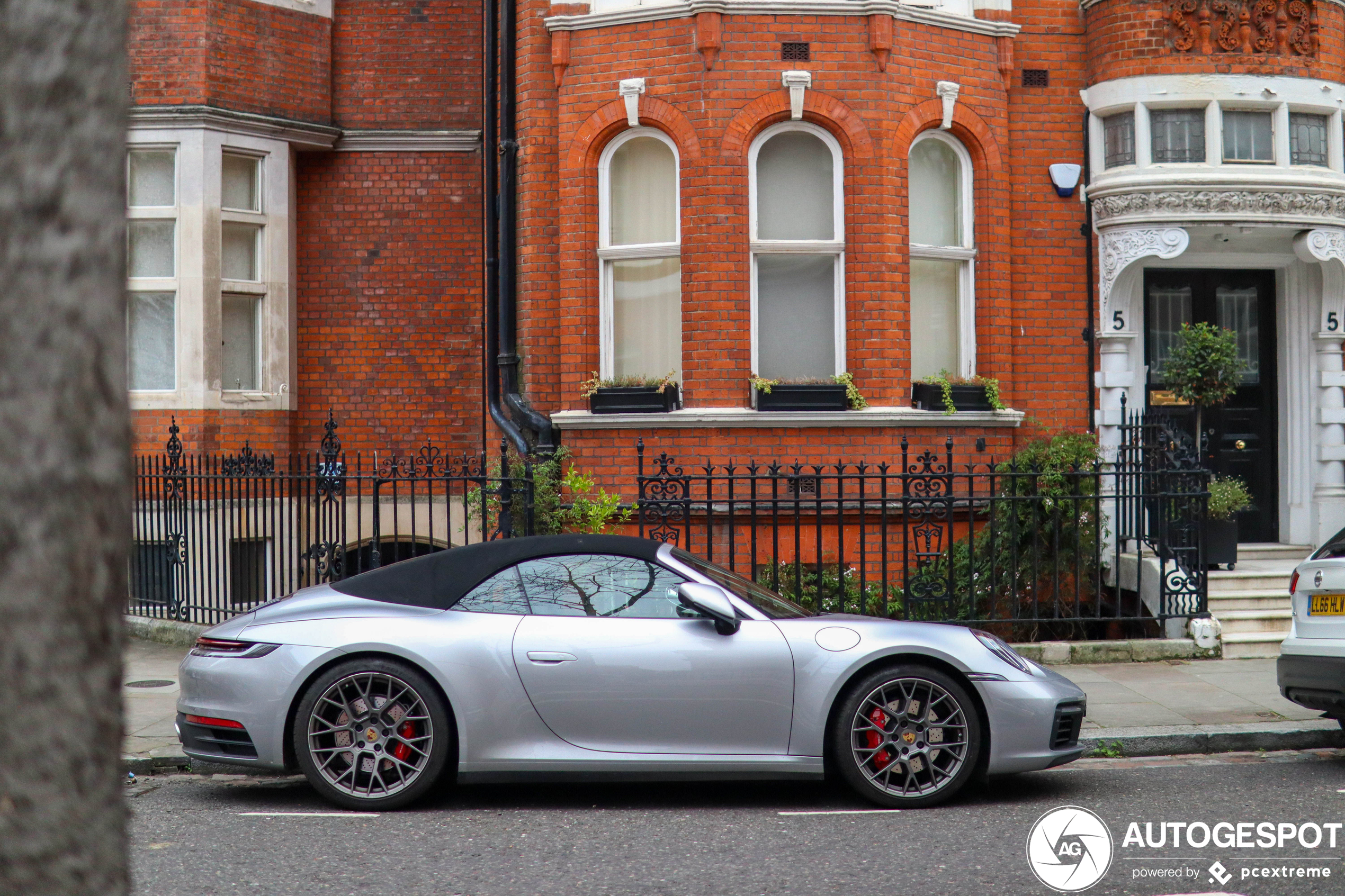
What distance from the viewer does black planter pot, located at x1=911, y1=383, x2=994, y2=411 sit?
1123cm

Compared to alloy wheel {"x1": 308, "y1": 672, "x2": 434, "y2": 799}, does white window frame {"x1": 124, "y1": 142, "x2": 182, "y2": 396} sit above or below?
above

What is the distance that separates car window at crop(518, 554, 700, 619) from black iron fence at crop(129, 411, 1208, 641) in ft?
10.0

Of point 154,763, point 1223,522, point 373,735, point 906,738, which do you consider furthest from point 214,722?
point 1223,522

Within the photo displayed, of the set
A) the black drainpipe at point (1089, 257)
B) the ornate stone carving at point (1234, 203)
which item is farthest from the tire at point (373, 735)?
the ornate stone carving at point (1234, 203)

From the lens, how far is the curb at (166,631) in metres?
11.1

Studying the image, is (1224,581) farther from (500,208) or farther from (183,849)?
(183,849)

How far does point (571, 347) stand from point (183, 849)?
667 cm

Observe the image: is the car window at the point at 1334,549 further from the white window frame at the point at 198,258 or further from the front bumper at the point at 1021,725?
the white window frame at the point at 198,258

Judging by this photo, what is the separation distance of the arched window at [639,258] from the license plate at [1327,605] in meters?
5.74

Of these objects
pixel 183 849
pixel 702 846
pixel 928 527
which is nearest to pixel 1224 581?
pixel 928 527

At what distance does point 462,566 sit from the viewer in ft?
21.2

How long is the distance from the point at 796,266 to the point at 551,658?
6.12 m

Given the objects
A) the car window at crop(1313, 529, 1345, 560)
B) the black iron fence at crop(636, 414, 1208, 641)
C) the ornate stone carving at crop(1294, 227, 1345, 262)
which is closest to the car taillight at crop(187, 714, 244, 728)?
the black iron fence at crop(636, 414, 1208, 641)

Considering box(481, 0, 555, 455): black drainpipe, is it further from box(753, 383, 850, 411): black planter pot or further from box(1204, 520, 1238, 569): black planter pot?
box(1204, 520, 1238, 569): black planter pot
